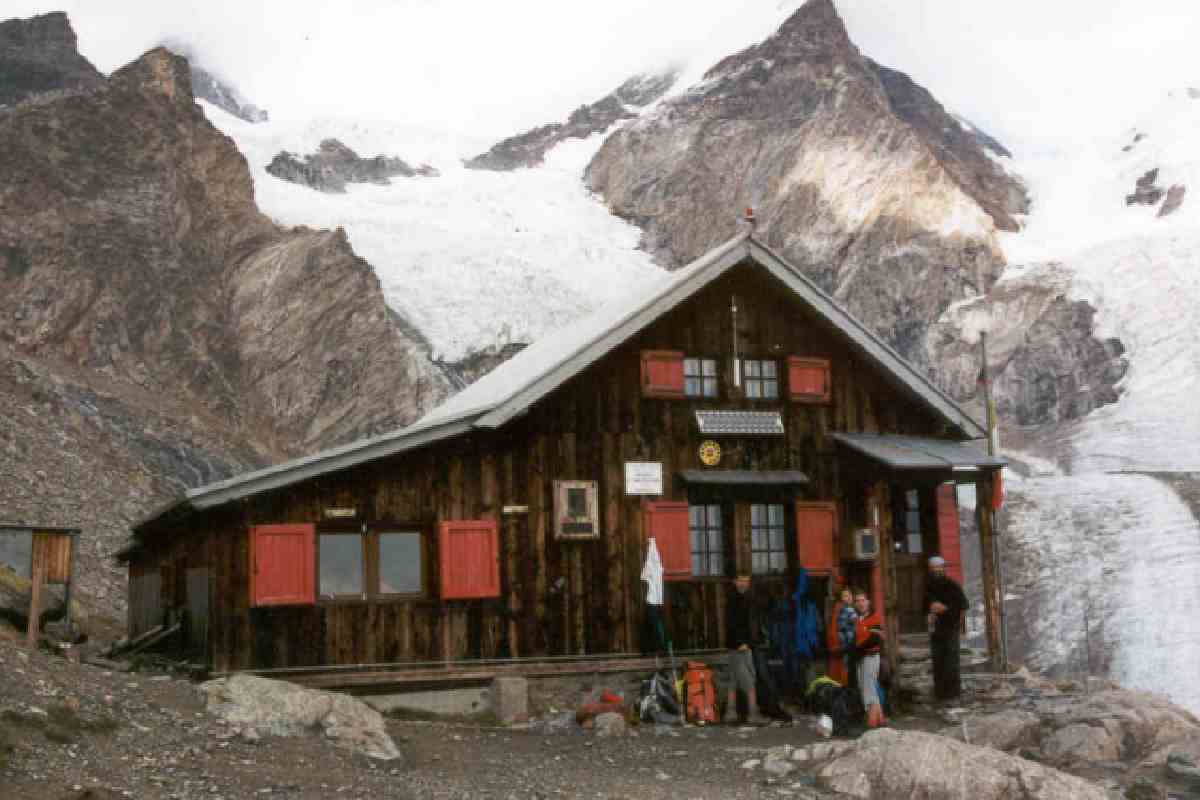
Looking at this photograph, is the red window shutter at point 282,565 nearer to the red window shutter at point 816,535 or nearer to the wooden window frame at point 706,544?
the wooden window frame at point 706,544

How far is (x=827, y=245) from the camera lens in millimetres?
105062

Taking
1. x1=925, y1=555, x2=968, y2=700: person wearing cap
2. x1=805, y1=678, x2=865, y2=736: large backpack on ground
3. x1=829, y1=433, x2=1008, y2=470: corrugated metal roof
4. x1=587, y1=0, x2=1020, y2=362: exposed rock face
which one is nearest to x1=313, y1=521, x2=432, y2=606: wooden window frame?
x1=805, y1=678, x2=865, y2=736: large backpack on ground

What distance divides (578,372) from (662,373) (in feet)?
5.24

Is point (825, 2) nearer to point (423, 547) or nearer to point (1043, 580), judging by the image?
point (1043, 580)

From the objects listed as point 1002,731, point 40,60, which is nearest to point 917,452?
point 1002,731

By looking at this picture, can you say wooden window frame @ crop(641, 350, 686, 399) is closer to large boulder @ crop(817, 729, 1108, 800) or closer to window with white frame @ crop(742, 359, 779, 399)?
window with white frame @ crop(742, 359, 779, 399)

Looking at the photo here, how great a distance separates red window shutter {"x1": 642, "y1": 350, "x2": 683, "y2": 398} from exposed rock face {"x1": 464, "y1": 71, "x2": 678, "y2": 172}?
120m

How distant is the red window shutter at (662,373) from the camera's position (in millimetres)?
18125

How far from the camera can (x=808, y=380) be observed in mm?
19094

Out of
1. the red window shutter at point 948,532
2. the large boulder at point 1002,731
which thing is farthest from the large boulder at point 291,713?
the red window shutter at point 948,532

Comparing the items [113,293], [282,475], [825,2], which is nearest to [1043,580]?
[282,475]

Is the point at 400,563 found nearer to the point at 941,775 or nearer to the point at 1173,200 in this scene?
the point at 941,775

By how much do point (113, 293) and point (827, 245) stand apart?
63.8 meters

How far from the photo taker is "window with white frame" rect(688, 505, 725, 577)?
1819cm
